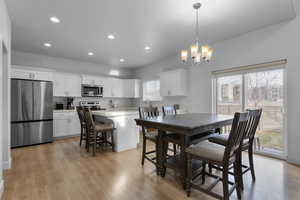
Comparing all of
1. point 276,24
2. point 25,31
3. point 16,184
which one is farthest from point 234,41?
point 16,184

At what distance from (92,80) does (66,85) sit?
2.81 ft

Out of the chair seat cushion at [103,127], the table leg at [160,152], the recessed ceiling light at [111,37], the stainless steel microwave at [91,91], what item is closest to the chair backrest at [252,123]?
the table leg at [160,152]

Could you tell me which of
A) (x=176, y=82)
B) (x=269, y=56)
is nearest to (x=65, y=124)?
(x=176, y=82)

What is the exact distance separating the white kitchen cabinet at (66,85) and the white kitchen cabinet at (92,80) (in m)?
0.19

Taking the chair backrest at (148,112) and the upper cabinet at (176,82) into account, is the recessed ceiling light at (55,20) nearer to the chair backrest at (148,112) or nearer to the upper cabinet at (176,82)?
the chair backrest at (148,112)

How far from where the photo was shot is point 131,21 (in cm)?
271

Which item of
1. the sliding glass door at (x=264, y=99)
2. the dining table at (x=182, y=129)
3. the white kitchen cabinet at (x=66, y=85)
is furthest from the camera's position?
the white kitchen cabinet at (x=66, y=85)

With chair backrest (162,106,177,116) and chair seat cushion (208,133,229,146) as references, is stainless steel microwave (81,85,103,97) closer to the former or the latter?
chair backrest (162,106,177,116)

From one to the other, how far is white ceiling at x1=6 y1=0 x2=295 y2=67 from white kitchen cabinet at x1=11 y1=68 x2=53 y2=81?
0.65 metres

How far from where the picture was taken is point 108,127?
3344 mm

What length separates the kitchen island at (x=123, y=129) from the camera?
3387 mm

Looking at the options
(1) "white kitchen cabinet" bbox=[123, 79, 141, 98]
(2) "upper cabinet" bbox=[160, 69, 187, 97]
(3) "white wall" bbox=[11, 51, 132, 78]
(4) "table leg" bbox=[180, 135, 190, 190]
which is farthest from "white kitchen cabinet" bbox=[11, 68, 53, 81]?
(4) "table leg" bbox=[180, 135, 190, 190]

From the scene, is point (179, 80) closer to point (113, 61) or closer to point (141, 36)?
point (141, 36)

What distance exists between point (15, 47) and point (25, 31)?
4.63 feet
